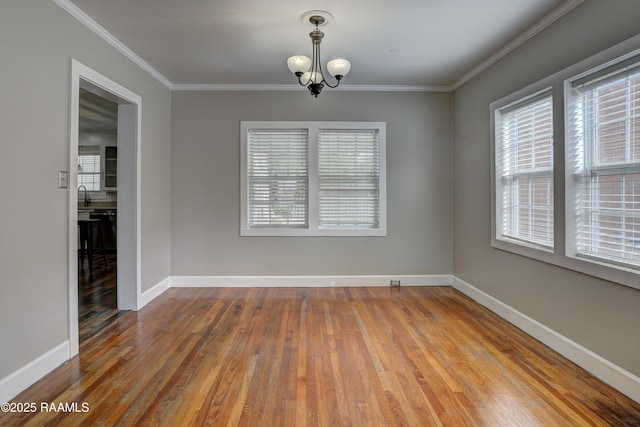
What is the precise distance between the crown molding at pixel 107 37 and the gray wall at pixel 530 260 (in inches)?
150

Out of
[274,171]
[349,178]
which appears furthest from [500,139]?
[274,171]

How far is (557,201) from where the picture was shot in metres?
2.73

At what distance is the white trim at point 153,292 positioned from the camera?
381cm

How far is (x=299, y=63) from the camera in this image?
282 centimetres

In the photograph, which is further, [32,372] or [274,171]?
[274,171]

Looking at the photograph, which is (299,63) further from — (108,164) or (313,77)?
(108,164)

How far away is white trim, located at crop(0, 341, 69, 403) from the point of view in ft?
6.72

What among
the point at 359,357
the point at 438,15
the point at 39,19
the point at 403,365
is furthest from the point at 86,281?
A: the point at 438,15

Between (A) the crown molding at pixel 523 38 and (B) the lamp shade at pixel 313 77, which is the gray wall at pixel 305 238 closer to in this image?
(A) the crown molding at pixel 523 38

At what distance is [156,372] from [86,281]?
3402 mm

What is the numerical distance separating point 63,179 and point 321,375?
2401 mm

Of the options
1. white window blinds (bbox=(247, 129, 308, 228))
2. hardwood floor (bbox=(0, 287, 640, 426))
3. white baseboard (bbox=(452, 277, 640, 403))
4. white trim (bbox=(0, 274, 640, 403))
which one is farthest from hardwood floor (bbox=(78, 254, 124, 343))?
white baseboard (bbox=(452, 277, 640, 403))

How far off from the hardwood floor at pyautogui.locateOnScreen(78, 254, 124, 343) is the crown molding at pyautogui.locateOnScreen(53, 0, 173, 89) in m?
2.67

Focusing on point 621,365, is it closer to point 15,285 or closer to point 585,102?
point 585,102
